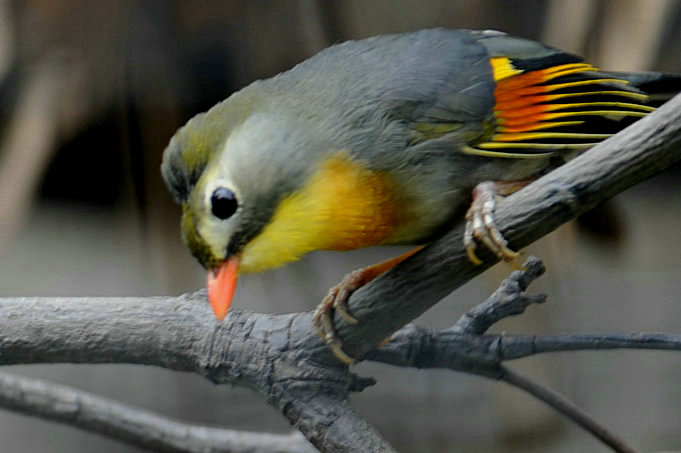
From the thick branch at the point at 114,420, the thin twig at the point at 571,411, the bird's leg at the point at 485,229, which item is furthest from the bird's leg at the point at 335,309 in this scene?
the thick branch at the point at 114,420

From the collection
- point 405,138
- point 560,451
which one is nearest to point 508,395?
point 560,451

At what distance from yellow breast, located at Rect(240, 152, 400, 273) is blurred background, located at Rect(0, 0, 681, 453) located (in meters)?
0.30

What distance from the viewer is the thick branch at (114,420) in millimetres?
883

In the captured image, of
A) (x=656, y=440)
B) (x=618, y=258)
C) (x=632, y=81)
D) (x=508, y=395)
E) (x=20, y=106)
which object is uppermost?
(x=20, y=106)

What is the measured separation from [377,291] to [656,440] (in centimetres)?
65

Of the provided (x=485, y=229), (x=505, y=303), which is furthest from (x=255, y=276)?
(x=485, y=229)

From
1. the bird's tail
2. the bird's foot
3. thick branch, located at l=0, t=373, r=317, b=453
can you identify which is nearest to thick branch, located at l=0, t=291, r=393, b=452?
the bird's foot

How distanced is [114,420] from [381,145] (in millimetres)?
509

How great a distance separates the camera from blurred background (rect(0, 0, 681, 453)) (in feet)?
3.19

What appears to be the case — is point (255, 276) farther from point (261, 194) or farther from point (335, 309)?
point (261, 194)

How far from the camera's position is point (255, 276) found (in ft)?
3.23

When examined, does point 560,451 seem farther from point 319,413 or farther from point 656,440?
point 319,413

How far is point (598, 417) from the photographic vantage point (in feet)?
3.55

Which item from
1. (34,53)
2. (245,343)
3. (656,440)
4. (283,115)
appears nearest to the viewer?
(283,115)
